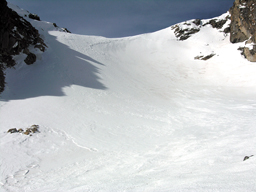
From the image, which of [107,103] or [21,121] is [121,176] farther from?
[107,103]

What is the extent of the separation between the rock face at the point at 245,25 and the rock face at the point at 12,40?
23.1m

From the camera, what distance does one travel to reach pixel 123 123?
8898 mm

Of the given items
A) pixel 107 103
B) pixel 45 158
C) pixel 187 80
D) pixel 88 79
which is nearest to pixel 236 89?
pixel 187 80

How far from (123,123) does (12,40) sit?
1158cm

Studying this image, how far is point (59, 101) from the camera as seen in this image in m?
10.4

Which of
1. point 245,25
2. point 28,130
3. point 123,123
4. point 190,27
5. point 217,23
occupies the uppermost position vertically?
point 217,23

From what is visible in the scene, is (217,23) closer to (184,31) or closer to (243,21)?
(184,31)

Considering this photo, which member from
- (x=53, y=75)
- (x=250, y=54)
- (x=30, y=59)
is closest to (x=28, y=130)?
(x=53, y=75)

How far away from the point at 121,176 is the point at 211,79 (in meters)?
18.0

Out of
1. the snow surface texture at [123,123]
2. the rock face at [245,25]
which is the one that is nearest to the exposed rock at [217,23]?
the rock face at [245,25]

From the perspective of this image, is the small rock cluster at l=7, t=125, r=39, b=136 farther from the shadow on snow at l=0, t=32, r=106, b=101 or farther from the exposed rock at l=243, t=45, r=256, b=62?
the exposed rock at l=243, t=45, r=256, b=62

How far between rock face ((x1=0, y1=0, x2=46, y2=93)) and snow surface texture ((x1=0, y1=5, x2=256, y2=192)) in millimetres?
727

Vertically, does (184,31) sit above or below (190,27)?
below

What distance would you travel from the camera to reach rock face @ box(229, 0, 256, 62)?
2041cm
